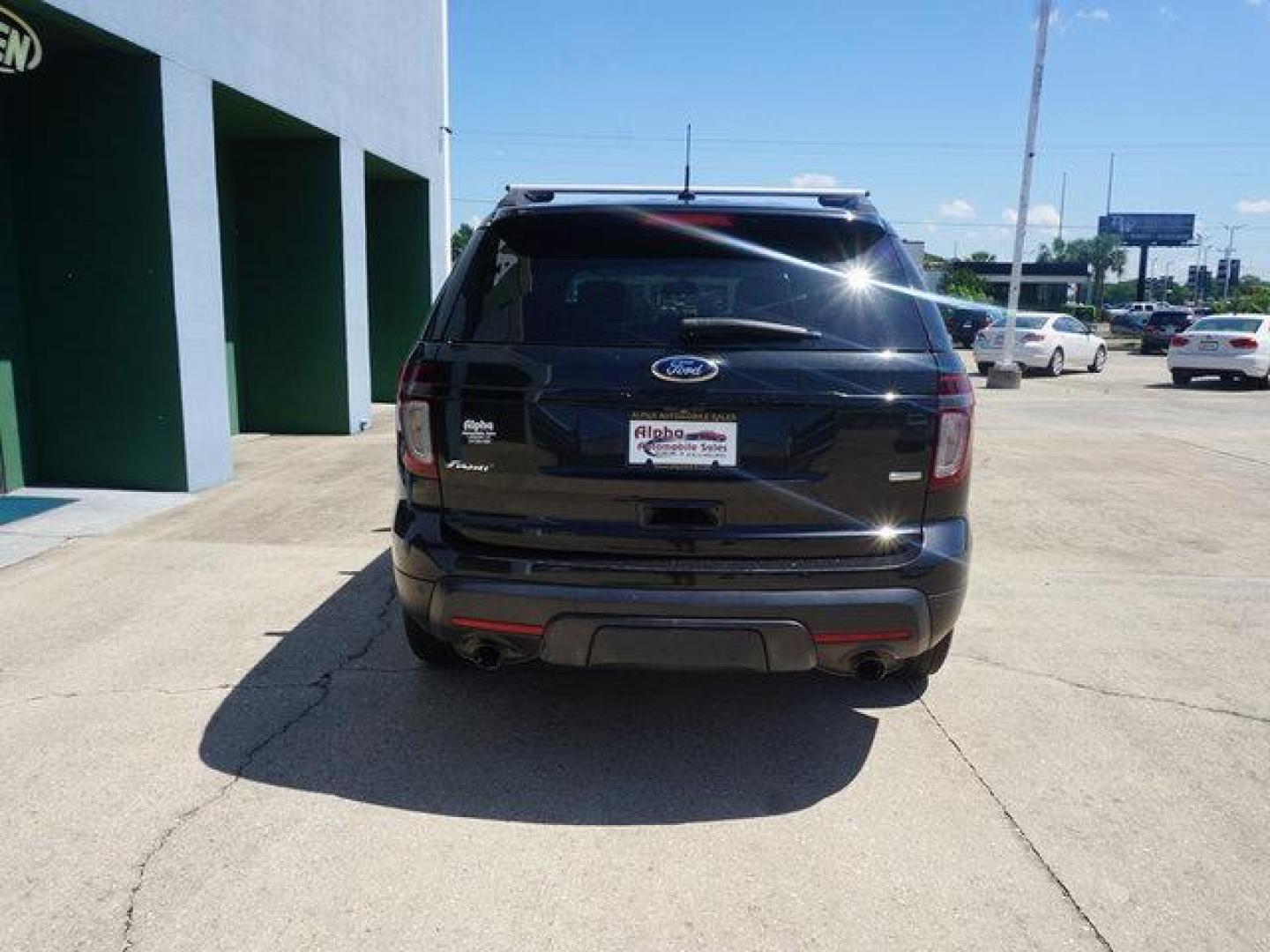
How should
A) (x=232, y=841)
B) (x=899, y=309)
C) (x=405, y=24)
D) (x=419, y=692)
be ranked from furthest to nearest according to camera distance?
(x=405, y=24) < (x=419, y=692) < (x=899, y=309) < (x=232, y=841)

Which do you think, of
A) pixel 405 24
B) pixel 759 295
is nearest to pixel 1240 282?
pixel 405 24

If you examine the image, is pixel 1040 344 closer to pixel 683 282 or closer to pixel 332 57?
pixel 332 57

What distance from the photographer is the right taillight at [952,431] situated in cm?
321

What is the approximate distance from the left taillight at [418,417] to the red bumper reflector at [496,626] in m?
0.48

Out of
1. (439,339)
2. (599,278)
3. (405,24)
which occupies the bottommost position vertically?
(439,339)

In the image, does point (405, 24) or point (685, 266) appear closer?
point (685, 266)

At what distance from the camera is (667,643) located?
313 cm

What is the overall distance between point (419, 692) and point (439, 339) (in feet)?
5.03

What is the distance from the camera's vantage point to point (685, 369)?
3.14m

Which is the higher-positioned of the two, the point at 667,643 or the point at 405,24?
the point at 405,24

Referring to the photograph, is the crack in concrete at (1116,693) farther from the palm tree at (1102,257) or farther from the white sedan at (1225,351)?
the palm tree at (1102,257)

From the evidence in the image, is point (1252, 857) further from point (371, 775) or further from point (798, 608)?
point (371, 775)

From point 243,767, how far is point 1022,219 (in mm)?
21428

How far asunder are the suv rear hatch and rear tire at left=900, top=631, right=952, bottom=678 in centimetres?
91
